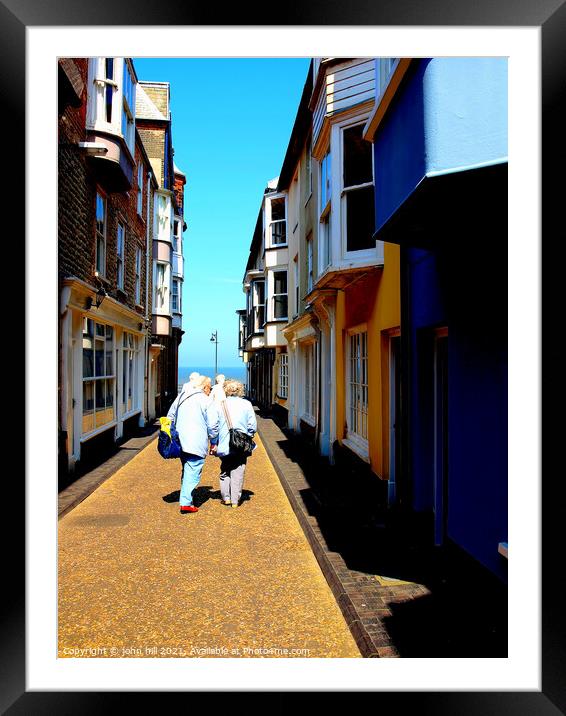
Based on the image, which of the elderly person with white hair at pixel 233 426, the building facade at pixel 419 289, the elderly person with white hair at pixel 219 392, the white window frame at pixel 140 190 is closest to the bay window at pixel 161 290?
the white window frame at pixel 140 190

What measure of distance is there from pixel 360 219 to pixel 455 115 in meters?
5.40

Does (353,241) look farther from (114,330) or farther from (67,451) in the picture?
(114,330)

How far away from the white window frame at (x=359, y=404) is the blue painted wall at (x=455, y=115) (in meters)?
5.04

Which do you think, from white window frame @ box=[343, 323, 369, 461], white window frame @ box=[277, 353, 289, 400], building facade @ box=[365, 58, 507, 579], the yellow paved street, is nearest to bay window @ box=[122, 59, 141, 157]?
white window frame @ box=[343, 323, 369, 461]

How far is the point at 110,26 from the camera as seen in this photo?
2.47m

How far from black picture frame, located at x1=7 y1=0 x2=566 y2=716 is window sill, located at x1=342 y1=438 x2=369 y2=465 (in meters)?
5.44

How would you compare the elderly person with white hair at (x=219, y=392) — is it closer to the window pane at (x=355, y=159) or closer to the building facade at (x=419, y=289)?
the building facade at (x=419, y=289)

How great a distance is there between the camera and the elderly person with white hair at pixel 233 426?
22.5 feet

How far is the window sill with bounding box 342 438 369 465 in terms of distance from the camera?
803 centimetres

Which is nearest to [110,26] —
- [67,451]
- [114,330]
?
[67,451]

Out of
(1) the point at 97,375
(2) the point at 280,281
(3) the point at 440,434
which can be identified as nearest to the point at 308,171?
(1) the point at 97,375

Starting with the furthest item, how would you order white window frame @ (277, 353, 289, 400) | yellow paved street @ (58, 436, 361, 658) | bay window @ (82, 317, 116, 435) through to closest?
white window frame @ (277, 353, 289, 400) → bay window @ (82, 317, 116, 435) → yellow paved street @ (58, 436, 361, 658)

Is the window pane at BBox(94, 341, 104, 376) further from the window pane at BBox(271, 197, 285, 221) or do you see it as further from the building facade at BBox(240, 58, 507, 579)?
the window pane at BBox(271, 197, 285, 221)
